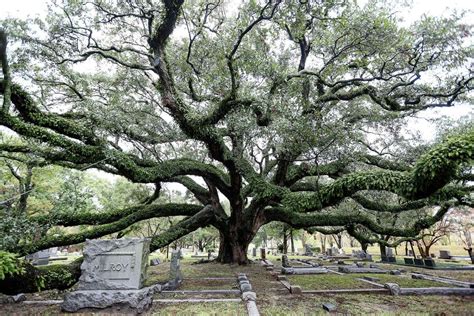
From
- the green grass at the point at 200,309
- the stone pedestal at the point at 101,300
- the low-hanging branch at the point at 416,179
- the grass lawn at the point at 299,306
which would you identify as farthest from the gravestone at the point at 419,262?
the stone pedestal at the point at 101,300

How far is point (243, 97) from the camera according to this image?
7145 mm

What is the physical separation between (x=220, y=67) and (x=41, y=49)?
17.0 feet

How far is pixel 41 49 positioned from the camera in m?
7.95

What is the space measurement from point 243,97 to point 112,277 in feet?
17.0

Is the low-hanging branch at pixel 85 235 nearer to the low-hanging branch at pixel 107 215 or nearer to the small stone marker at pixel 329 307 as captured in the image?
the low-hanging branch at pixel 107 215

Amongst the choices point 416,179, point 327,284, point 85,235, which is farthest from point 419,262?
point 85,235

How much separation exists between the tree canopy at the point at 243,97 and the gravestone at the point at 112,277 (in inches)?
69.7

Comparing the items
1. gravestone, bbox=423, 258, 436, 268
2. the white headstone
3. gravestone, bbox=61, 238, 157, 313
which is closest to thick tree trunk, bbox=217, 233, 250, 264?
gravestone, bbox=61, 238, 157, 313

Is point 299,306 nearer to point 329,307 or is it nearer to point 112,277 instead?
point 329,307

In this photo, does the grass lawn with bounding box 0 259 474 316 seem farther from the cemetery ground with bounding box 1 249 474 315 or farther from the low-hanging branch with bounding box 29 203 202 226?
the low-hanging branch with bounding box 29 203 202 226

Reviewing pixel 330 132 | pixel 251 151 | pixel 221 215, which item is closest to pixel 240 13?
pixel 330 132

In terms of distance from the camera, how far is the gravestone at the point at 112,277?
17.4ft

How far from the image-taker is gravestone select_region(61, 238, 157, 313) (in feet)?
17.4

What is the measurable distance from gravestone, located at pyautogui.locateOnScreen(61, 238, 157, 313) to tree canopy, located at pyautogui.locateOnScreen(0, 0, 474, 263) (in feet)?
5.81
